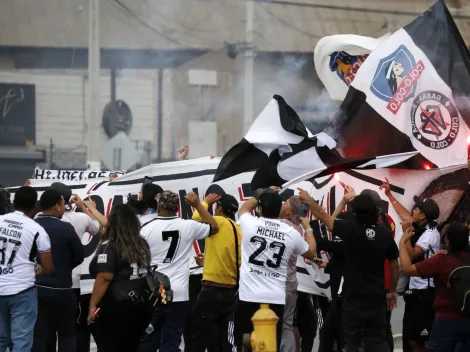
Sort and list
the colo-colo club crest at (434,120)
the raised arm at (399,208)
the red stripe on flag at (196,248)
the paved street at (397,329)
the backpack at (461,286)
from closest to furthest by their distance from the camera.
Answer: the backpack at (461,286)
the raised arm at (399,208)
the colo-colo club crest at (434,120)
the red stripe on flag at (196,248)
the paved street at (397,329)

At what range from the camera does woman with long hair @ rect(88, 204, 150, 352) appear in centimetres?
671

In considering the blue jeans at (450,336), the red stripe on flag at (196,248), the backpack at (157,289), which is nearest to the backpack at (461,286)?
the blue jeans at (450,336)

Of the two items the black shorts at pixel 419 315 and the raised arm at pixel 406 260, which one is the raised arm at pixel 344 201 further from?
the black shorts at pixel 419 315

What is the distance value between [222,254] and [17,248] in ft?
5.29

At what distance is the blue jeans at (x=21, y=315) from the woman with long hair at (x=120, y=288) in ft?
1.95

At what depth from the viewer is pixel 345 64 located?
9914mm

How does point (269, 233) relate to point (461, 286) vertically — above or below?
above

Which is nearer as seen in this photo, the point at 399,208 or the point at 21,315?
the point at 21,315

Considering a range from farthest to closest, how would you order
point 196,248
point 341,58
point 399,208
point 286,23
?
1. point 286,23
2. point 341,58
3. point 196,248
4. point 399,208

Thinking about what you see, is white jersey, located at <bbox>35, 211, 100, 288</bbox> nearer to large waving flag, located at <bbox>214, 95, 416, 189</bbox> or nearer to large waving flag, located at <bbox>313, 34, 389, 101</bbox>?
large waving flag, located at <bbox>214, 95, 416, 189</bbox>

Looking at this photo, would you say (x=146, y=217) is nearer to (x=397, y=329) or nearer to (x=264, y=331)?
(x=264, y=331)

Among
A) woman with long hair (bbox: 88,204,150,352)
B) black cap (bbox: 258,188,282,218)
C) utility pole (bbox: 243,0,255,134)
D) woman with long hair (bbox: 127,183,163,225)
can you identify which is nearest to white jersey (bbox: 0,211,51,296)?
woman with long hair (bbox: 88,204,150,352)

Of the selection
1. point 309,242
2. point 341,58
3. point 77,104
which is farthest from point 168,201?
point 77,104

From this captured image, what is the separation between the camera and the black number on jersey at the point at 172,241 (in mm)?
7461
